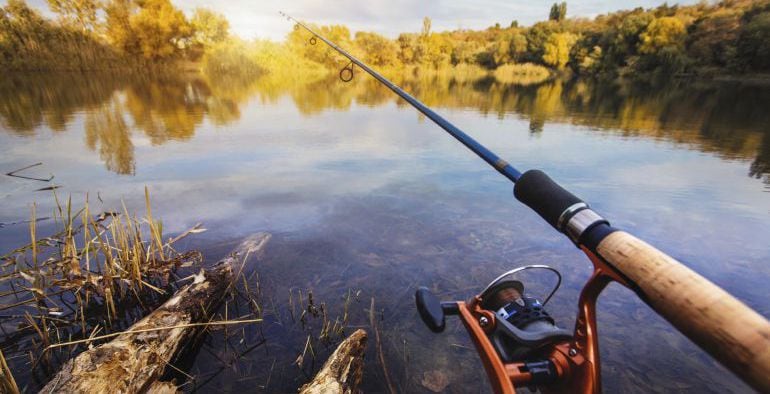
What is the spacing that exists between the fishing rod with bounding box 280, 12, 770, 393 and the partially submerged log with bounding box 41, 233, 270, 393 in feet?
7.70

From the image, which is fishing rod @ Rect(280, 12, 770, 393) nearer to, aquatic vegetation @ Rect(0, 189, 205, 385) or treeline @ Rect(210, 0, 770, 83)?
aquatic vegetation @ Rect(0, 189, 205, 385)

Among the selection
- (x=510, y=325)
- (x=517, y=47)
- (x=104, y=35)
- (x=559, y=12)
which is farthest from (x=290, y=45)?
(x=559, y=12)

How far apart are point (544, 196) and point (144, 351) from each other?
336cm

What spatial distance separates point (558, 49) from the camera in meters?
69.6

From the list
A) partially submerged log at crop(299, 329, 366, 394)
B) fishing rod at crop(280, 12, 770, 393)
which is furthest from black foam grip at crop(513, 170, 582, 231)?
partially submerged log at crop(299, 329, 366, 394)

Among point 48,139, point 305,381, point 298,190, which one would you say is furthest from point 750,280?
point 48,139

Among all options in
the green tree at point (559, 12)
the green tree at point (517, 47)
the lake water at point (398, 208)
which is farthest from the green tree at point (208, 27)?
the green tree at point (559, 12)

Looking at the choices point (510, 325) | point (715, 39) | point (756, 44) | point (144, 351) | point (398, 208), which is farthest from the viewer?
point (715, 39)

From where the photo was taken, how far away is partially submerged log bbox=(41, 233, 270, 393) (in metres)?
2.46

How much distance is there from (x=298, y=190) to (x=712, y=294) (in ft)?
25.4

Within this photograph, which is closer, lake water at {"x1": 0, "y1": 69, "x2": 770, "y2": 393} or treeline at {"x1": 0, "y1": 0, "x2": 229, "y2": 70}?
lake water at {"x1": 0, "y1": 69, "x2": 770, "y2": 393}

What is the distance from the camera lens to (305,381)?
331cm

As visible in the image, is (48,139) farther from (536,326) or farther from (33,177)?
(536,326)

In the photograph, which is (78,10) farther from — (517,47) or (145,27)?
(517,47)
